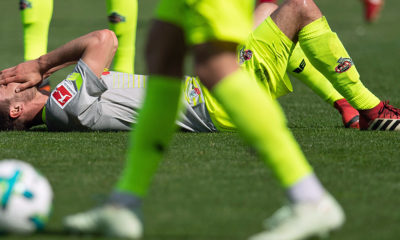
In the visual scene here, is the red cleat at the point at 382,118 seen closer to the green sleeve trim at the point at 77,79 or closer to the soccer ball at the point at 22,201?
the green sleeve trim at the point at 77,79

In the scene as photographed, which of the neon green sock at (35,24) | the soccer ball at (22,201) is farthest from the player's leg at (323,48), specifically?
the soccer ball at (22,201)

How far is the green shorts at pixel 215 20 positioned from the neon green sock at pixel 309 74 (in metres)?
2.57

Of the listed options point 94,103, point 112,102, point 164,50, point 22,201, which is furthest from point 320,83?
point 22,201

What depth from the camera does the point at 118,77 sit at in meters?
5.06

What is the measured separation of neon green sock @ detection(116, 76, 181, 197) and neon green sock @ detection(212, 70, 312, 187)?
0.26 meters

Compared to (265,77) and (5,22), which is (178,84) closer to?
(265,77)

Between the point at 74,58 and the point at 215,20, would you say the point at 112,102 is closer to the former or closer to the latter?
the point at 74,58

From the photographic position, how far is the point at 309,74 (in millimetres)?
5246

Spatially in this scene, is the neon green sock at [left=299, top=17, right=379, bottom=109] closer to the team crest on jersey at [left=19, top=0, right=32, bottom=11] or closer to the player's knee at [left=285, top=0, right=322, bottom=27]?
the player's knee at [left=285, top=0, right=322, bottom=27]

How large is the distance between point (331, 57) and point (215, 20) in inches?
92.2

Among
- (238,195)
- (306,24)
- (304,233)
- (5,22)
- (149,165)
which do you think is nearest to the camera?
(304,233)

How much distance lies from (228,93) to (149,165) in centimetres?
40

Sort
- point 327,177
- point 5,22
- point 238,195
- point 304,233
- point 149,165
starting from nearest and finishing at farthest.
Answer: point 304,233 < point 149,165 < point 238,195 < point 327,177 < point 5,22

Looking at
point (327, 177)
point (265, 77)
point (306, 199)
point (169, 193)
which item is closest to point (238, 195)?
point (169, 193)
